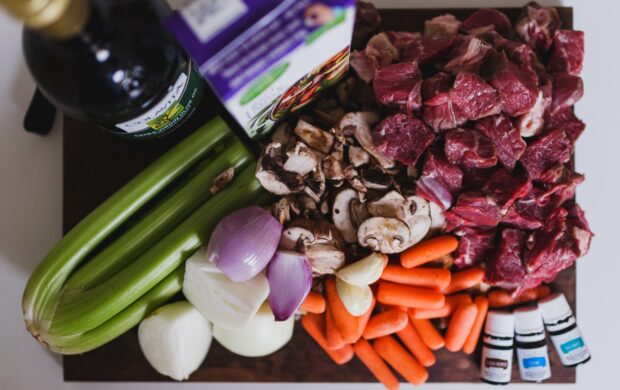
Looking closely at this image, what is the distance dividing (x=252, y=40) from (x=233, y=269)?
0.47 metres

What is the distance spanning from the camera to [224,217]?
1106mm

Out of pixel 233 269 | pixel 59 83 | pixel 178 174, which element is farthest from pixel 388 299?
pixel 59 83

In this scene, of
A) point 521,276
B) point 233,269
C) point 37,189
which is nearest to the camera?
point 233,269

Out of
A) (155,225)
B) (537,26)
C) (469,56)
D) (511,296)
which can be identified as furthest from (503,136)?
(155,225)

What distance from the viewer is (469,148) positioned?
1.08m

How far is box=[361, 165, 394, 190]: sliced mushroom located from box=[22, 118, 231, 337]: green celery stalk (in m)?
0.34

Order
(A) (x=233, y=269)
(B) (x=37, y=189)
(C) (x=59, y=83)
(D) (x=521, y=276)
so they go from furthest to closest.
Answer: (B) (x=37, y=189) < (D) (x=521, y=276) < (A) (x=233, y=269) < (C) (x=59, y=83)

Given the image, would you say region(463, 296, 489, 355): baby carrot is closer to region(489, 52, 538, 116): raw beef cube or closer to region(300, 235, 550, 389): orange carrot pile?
region(300, 235, 550, 389): orange carrot pile

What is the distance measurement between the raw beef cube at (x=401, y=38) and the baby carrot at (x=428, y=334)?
62 centimetres

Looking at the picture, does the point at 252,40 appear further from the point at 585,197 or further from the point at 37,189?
the point at 585,197

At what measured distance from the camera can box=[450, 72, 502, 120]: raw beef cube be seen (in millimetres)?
1038

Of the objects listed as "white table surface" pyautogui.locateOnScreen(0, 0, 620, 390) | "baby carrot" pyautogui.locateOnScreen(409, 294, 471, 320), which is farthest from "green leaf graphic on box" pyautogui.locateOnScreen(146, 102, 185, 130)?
"baby carrot" pyautogui.locateOnScreen(409, 294, 471, 320)

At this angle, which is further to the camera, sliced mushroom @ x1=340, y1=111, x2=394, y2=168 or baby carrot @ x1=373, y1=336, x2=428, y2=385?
baby carrot @ x1=373, y1=336, x2=428, y2=385

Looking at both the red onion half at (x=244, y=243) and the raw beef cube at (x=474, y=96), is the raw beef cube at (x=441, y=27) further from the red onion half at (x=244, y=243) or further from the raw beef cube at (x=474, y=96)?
the red onion half at (x=244, y=243)
